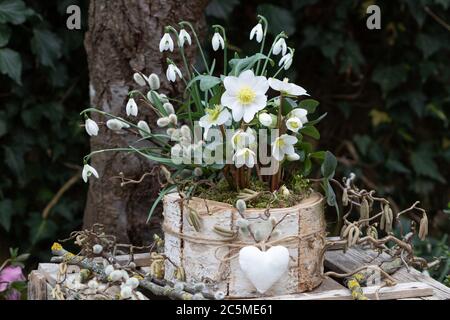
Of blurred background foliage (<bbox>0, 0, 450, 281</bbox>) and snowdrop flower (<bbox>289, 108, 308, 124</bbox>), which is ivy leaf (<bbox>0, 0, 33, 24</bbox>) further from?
snowdrop flower (<bbox>289, 108, 308, 124</bbox>)

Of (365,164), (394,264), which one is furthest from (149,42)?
(365,164)

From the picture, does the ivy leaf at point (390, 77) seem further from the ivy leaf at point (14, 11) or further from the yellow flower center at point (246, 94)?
the yellow flower center at point (246, 94)

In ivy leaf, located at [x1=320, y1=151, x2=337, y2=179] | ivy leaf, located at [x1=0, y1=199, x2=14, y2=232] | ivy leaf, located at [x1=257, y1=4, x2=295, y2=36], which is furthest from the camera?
ivy leaf, located at [x1=257, y1=4, x2=295, y2=36]

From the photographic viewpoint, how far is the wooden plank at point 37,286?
1193 mm

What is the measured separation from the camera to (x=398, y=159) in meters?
2.51

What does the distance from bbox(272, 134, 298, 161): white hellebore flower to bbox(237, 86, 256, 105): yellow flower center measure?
7 centimetres

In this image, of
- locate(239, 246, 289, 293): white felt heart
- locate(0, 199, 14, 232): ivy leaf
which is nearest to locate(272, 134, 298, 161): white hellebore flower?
locate(239, 246, 289, 293): white felt heart

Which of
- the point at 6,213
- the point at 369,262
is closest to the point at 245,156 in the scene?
the point at 369,262

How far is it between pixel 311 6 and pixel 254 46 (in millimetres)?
243

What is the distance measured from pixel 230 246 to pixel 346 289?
20cm

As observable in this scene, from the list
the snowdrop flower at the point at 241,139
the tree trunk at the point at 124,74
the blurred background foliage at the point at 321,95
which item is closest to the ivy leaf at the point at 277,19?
the blurred background foliage at the point at 321,95

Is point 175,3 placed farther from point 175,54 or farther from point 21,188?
point 21,188

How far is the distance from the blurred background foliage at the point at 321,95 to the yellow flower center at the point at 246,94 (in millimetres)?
935

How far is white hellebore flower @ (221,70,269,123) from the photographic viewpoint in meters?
1.08
